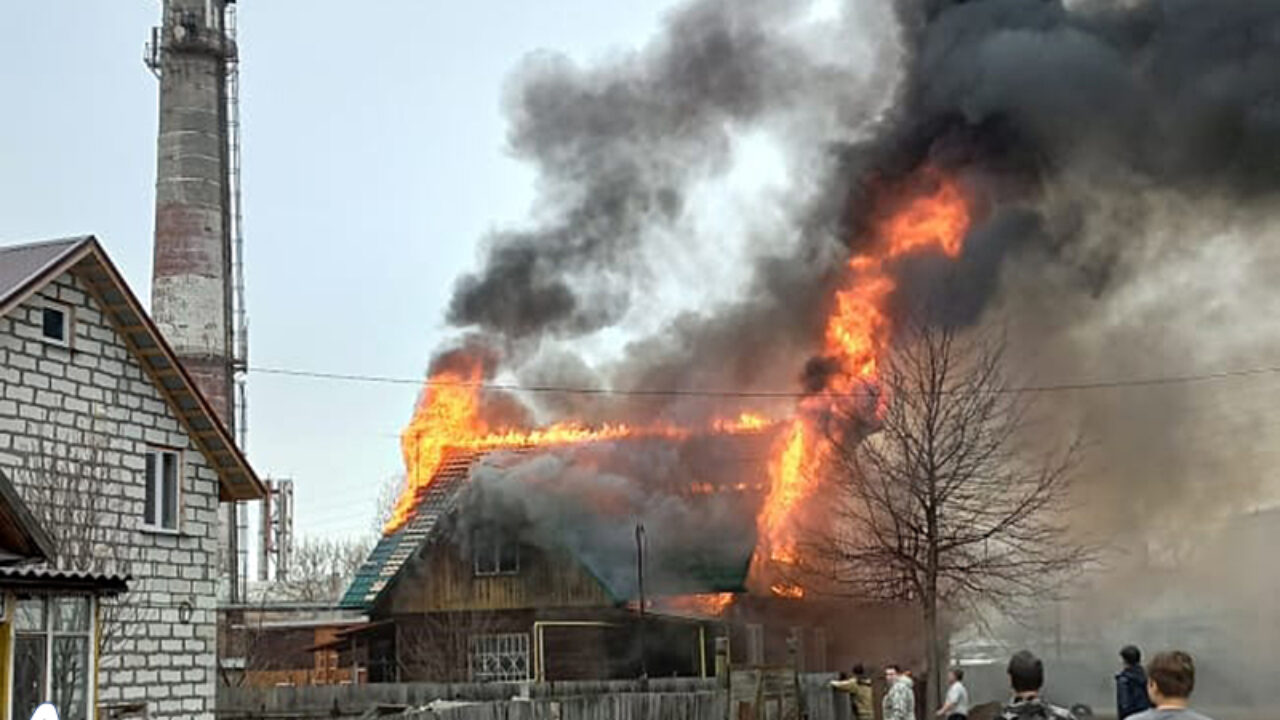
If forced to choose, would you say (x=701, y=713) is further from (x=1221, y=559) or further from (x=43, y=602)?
(x=1221, y=559)

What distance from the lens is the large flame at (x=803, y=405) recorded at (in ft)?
102

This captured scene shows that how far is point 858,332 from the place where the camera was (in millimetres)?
32125

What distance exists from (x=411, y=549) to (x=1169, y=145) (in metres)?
18.5

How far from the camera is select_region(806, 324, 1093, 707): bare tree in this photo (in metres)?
27.2

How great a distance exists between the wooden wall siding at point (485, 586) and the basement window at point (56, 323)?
15663 millimetres

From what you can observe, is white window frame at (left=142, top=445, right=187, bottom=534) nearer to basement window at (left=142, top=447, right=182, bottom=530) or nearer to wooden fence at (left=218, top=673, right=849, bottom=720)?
basement window at (left=142, top=447, right=182, bottom=530)

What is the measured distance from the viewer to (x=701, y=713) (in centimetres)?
2394

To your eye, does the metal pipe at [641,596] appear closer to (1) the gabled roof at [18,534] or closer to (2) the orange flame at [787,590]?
(2) the orange flame at [787,590]

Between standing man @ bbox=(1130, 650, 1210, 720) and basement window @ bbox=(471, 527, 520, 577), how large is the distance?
30325mm

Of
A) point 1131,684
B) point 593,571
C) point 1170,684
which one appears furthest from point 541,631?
point 1170,684

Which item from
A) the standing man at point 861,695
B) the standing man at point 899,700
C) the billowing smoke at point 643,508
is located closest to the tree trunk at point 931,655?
the standing man at point 861,695

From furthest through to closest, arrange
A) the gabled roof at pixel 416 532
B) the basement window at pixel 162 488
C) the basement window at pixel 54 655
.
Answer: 1. the gabled roof at pixel 416 532
2. the basement window at pixel 162 488
3. the basement window at pixel 54 655

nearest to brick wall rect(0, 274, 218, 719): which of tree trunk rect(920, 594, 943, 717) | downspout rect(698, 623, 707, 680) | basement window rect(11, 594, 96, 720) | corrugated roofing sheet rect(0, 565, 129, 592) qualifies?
basement window rect(11, 594, 96, 720)

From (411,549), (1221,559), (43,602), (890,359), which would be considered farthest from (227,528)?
(43,602)
